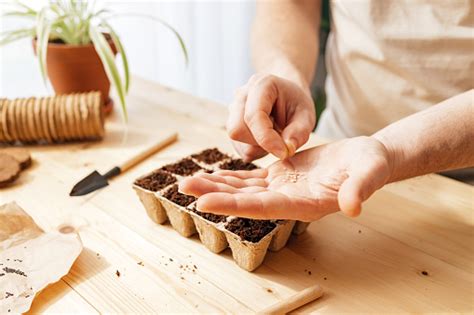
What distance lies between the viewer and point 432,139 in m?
0.89

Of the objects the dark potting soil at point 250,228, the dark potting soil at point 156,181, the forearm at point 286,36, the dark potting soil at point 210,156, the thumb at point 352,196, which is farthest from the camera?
the forearm at point 286,36

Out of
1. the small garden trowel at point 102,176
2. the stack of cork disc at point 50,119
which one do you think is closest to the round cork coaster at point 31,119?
the stack of cork disc at point 50,119

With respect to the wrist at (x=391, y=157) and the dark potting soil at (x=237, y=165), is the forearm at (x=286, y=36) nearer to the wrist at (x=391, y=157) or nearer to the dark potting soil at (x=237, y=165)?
the dark potting soil at (x=237, y=165)

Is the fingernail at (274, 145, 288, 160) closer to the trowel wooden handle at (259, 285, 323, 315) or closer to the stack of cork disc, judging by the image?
the trowel wooden handle at (259, 285, 323, 315)

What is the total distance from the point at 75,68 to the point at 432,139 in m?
0.97

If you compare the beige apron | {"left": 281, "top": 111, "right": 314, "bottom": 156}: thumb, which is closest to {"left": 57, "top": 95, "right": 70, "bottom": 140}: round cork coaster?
{"left": 281, "top": 111, "right": 314, "bottom": 156}: thumb

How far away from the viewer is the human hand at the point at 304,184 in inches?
28.9

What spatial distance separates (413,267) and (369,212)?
18cm

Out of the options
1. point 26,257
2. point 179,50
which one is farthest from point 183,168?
point 179,50

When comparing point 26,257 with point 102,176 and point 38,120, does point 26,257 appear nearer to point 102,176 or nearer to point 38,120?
point 102,176

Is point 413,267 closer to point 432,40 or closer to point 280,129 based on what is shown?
point 280,129

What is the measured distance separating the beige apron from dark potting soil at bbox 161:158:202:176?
55 centimetres

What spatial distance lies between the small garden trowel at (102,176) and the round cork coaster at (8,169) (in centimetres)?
15

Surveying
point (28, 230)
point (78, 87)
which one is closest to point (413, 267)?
point (28, 230)
